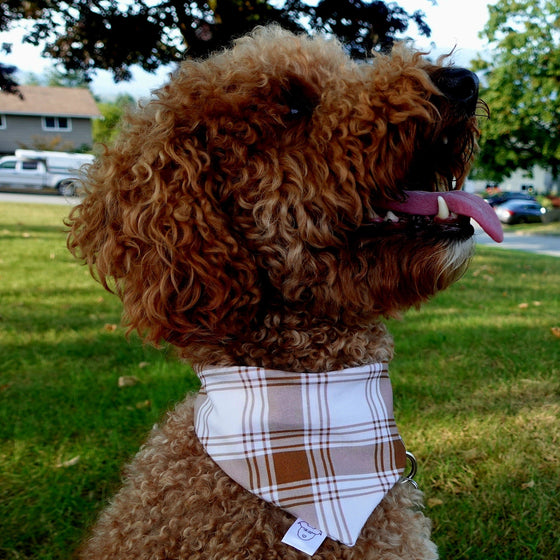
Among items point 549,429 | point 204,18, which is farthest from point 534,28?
point 549,429

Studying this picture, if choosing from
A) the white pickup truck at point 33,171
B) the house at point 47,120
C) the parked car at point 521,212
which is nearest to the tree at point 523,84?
the parked car at point 521,212

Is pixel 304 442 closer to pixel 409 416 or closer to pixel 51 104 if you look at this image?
pixel 409 416

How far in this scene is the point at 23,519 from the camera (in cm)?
255

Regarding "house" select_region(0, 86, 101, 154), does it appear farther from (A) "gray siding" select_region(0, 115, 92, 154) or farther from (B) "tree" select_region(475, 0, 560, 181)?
(B) "tree" select_region(475, 0, 560, 181)

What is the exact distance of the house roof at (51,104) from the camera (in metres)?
42.3

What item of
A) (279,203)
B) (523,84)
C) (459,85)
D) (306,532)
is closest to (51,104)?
(523,84)

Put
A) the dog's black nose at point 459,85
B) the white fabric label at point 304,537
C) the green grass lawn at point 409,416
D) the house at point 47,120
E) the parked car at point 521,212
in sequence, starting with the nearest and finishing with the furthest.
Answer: the white fabric label at point 304,537 → the dog's black nose at point 459,85 → the green grass lawn at point 409,416 → the parked car at point 521,212 → the house at point 47,120

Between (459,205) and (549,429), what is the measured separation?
6.58ft

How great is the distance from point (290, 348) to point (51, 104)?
157ft

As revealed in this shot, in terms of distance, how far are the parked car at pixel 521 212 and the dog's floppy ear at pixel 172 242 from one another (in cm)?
3037

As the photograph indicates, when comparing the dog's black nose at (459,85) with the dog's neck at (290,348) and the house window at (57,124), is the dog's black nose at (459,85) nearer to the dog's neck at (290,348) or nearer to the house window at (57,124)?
the dog's neck at (290,348)

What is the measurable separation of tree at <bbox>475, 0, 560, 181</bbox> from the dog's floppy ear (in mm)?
30391

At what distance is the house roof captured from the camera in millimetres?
42281

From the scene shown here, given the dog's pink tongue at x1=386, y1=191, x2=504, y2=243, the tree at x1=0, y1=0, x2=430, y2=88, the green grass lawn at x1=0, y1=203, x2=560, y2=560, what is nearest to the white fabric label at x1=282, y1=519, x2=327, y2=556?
the green grass lawn at x1=0, y1=203, x2=560, y2=560
